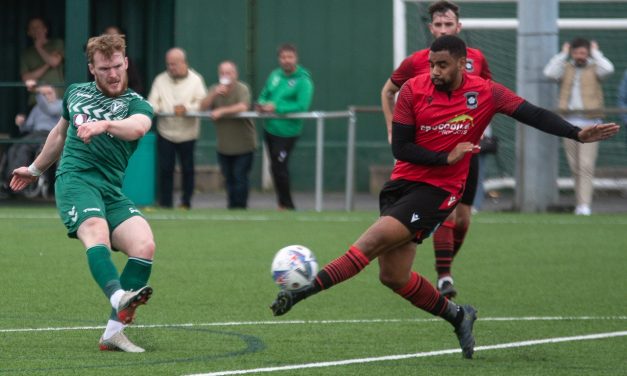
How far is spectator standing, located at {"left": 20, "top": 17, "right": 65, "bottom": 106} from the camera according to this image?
1947 cm

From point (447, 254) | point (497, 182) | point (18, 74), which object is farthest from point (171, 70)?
point (447, 254)

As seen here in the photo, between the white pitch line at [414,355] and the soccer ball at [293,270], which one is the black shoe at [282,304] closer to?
the soccer ball at [293,270]

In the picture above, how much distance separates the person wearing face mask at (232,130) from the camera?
1873cm

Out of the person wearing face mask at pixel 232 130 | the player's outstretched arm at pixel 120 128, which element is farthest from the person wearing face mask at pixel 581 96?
the player's outstretched arm at pixel 120 128

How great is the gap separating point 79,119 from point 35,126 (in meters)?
11.2

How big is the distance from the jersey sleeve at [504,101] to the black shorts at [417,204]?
1.90 ft

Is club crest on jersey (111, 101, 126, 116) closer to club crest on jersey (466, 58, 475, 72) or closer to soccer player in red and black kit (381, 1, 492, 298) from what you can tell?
soccer player in red and black kit (381, 1, 492, 298)

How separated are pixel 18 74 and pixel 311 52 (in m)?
5.49

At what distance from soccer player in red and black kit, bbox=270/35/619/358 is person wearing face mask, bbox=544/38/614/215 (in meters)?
10.7

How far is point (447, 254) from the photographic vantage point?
10719 mm

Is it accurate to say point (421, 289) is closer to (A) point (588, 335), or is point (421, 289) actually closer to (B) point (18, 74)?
(A) point (588, 335)

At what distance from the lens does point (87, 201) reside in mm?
8188

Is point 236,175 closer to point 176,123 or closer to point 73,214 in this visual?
point 176,123

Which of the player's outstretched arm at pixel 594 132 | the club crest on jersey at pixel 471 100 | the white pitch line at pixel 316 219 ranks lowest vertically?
the white pitch line at pixel 316 219
